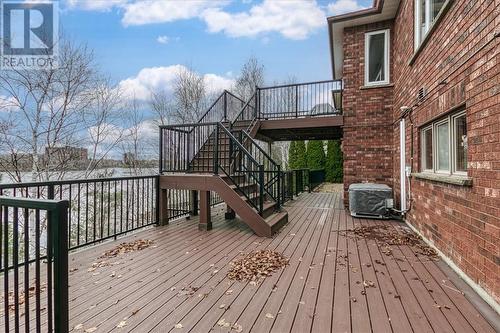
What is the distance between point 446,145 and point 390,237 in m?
1.68

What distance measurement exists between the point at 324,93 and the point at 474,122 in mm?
6205

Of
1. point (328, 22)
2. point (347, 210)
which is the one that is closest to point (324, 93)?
point (328, 22)

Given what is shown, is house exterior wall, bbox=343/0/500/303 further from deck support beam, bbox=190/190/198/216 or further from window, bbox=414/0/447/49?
deck support beam, bbox=190/190/198/216

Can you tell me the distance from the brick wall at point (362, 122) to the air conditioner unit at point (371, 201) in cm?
85

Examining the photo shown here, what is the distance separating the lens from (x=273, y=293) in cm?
265

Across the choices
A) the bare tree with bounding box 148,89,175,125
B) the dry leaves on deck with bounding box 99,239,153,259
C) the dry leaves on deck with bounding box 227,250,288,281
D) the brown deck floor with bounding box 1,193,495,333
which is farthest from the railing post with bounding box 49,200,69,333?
the bare tree with bounding box 148,89,175,125

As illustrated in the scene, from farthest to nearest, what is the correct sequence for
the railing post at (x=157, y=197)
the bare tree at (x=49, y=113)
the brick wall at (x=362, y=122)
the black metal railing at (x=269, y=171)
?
the bare tree at (x=49, y=113)
the brick wall at (x=362, y=122)
the black metal railing at (x=269, y=171)
the railing post at (x=157, y=197)

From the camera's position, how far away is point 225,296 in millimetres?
2592

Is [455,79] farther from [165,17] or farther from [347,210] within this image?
[165,17]

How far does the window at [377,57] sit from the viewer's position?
6895 mm

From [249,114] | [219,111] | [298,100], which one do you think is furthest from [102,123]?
[298,100]

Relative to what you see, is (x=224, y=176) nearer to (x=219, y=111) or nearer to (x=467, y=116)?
(x=467, y=116)

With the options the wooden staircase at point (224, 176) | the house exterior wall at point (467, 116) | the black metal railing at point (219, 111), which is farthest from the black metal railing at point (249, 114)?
the house exterior wall at point (467, 116)

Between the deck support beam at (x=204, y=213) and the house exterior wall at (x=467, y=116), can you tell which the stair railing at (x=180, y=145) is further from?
the house exterior wall at (x=467, y=116)
